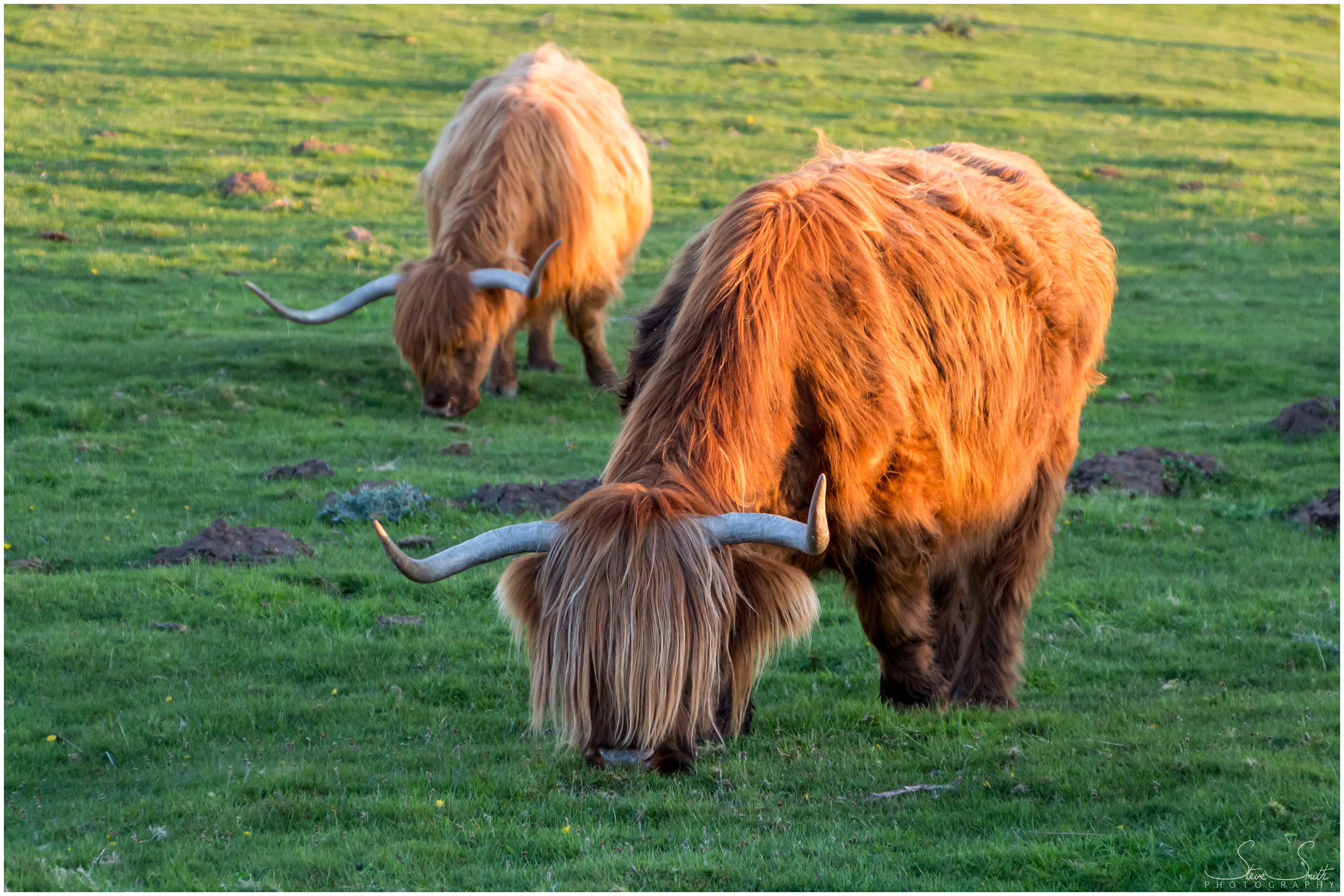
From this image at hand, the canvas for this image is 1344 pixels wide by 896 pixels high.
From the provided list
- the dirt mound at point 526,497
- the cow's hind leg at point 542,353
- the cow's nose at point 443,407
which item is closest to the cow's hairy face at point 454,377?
the cow's nose at point 443,407

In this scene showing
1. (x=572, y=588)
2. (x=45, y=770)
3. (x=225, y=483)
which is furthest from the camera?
(x=225, y=483)

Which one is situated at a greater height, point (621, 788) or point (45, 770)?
point (621, 788)

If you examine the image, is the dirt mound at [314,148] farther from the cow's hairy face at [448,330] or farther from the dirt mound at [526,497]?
the dirt mound at [526,497]

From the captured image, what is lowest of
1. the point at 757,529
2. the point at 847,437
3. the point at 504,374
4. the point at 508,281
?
the point at 504,374

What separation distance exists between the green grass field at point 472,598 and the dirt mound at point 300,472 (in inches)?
6.1

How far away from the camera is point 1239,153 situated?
2223 cm

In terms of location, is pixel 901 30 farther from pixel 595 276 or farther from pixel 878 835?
pixel 878 835

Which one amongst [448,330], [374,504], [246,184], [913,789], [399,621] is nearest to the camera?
[913,789]

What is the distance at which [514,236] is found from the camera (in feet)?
37.3

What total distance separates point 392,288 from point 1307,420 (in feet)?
25.2

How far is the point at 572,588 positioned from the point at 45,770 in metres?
2.33

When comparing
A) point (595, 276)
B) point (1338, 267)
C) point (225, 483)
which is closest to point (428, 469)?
point (225, 483)

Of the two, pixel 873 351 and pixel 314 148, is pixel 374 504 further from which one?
pixel 314 148

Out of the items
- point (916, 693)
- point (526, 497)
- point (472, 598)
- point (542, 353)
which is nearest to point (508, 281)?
point (542, 353)
